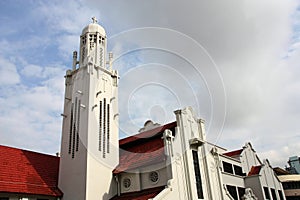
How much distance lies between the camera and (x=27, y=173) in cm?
2344

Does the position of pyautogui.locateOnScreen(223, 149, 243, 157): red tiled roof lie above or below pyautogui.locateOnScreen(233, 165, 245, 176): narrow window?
above

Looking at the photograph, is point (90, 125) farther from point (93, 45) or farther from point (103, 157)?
point (93, 45)

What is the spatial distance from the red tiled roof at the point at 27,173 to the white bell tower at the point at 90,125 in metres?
1.37

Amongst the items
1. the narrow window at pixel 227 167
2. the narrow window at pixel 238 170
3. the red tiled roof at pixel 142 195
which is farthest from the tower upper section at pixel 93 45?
the narrow window at pixel 238 170

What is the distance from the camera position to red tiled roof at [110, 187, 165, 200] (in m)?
21.3

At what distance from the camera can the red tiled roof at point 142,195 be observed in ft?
69.8

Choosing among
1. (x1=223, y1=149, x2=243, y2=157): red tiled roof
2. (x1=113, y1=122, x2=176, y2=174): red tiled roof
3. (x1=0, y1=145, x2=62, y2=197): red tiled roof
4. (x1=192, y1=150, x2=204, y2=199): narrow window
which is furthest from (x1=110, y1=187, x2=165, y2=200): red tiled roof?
(x1=223, y1=149, x2=243, y2=157): red tiled roof

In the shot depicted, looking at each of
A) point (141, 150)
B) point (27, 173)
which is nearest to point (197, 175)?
point (141, 150)

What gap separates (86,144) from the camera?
24109mm

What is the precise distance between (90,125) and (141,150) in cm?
Result: 596

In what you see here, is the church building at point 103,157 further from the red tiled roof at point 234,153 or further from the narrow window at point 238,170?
the red tiled roof at point 234,153

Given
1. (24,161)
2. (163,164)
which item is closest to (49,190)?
(24,161)

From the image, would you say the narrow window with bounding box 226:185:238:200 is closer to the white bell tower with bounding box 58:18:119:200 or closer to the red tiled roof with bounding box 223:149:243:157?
the red tiled roof with bounding box 223:149:243:157

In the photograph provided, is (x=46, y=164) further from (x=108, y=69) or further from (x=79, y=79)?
(x=108, y=69)
